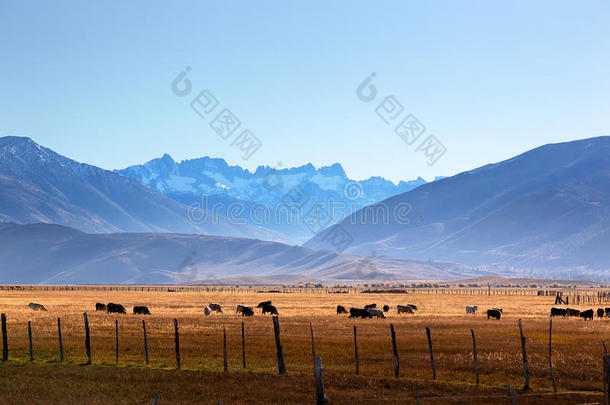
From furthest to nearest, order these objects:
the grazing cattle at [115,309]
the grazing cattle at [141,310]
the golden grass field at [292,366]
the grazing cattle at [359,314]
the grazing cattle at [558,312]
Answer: the grazing cattle at [558,312]
the grazing cattle at [115,309]
the grazing cattle at [141,310]
the grazing cattle at [359,314]
the golden grass field at [292,366]

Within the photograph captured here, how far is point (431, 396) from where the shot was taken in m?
25.8

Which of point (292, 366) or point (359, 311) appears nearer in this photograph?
point (292, 366)

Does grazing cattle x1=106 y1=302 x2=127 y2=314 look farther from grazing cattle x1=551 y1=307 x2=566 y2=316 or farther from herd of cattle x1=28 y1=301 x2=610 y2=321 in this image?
grazing cattle x1=551 y1=307 x2=566 y2=316

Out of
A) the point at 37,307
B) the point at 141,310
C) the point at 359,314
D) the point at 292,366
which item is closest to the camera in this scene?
the point at 292,366

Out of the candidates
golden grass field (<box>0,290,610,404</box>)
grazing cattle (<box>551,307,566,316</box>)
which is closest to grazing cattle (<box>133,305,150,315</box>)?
golden grass field (<box>0,290,610,404</box>)

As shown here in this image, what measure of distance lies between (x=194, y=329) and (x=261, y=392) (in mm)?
26811

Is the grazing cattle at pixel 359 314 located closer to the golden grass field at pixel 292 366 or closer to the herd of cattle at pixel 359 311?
the herd of cattle at pixel 359 311

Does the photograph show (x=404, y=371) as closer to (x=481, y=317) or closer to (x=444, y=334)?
(x=444, y=334)

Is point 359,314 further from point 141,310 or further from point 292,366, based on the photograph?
point 292,366

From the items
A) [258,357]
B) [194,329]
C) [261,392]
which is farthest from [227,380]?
[194,329]

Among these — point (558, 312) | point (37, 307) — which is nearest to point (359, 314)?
point (558, 312)

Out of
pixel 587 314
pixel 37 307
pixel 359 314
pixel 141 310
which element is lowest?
pixel 587 314

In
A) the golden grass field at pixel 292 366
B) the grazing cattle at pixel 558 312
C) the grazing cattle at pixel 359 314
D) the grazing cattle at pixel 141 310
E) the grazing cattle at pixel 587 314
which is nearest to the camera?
the golden grass field at pixel 292 366

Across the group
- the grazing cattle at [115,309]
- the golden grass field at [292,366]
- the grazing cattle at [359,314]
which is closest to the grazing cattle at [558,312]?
the golden grass field at [292,366]
